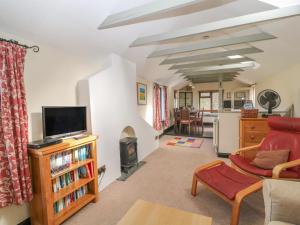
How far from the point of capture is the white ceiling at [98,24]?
1.60 metres

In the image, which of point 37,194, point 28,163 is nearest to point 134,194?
point 37,194

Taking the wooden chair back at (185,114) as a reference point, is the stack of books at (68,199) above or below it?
below

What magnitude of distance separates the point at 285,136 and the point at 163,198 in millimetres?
1908

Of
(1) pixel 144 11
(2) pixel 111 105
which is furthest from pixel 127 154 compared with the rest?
(1) pixel 144 11

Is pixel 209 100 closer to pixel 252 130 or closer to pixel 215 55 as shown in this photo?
pixel 215 55

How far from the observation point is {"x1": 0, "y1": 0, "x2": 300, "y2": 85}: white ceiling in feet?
5.24

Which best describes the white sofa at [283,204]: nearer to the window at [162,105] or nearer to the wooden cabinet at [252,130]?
the wooden cabinet at [252,130]

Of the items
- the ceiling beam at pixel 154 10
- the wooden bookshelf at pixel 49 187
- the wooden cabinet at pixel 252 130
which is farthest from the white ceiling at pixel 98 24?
the wooden cabinet at pixel 252 130

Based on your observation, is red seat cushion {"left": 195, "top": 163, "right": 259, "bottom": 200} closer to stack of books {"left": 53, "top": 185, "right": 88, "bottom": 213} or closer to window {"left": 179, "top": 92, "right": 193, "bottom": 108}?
stack of books {"left": 53, "top": 185, "right": 88, "bottom": 213}

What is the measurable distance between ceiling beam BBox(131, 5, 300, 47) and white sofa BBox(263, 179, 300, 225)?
1.72m

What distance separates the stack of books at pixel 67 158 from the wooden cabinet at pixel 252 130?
9.23ft

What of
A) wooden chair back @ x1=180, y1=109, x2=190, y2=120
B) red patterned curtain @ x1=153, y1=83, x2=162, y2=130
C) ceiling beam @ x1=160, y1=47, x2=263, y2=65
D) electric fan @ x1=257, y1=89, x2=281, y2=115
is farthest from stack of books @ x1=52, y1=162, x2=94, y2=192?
wooden chair back @ x1=180, y1=109, x2=190, y2=120

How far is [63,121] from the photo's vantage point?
1.96m

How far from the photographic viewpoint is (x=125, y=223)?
4.20 ft
